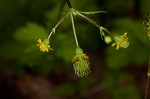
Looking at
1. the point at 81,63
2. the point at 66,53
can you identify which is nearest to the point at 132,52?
the point at 66,53

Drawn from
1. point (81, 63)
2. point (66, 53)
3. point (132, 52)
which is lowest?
Answer: point (81, 63)

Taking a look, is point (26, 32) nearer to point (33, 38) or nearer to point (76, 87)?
point (33, 38)

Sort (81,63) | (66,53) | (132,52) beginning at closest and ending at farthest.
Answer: (81,63) → (66,53) → (132,52)

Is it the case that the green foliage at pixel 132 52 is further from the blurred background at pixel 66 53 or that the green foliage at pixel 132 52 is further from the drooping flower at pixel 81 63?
the drooping flower at pixel 81 63

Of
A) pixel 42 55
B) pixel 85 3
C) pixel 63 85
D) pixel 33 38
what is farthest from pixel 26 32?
pixel 63 85

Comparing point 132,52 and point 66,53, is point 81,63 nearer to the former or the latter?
point 66,53

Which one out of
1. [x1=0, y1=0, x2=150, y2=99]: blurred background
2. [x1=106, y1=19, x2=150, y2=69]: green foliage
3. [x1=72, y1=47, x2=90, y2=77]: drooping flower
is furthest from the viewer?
[x1=106, y1=19, x2=150, y2=69]: green foliage

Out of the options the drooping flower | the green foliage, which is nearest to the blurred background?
the green foliage

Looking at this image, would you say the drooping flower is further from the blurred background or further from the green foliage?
the green foliage

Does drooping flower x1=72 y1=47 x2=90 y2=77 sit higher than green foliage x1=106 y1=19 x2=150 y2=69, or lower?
lower
